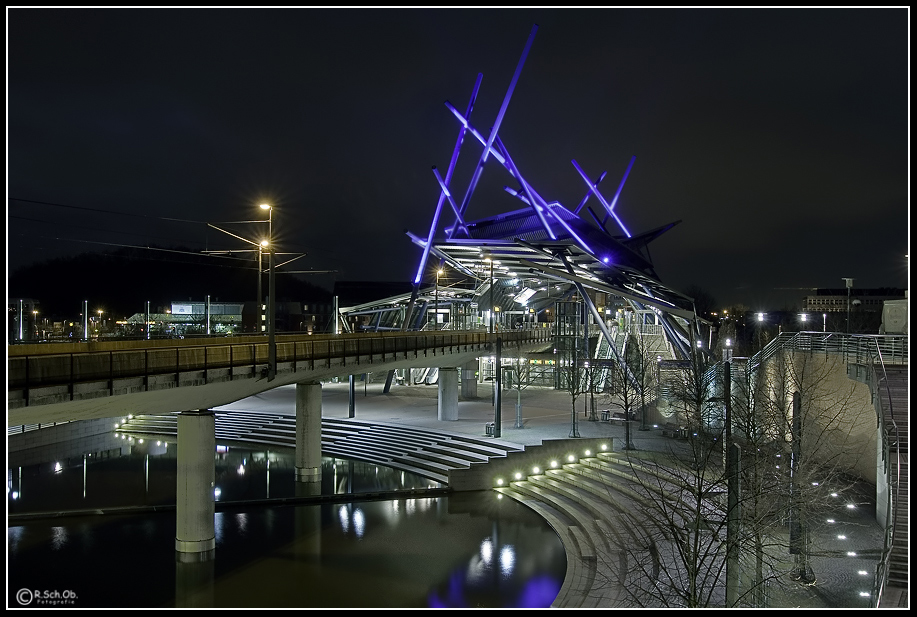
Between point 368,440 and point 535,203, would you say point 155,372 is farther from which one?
point 535,203

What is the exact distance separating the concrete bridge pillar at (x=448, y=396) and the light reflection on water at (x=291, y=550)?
9579 millimetres

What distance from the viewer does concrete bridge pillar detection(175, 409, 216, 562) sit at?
18078mm

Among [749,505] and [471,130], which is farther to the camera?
[471,130]

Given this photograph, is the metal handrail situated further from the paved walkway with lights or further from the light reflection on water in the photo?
the light reflection on water

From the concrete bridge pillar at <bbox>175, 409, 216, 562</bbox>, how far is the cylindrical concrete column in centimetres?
797

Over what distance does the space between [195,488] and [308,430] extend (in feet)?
29.2

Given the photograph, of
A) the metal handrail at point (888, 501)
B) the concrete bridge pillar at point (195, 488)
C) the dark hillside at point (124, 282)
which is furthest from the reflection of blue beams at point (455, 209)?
the metal handrail at point (888, 501)

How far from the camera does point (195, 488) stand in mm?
18438

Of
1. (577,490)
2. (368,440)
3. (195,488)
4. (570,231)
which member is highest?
(570,231)

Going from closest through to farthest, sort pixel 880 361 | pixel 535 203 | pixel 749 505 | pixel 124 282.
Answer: pixel 749 505
pixel 880 361
pixel 535 203
pixel 124 282

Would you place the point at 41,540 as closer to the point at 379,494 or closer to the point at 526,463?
the point at 379,494

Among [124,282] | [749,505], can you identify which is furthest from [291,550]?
[124,282]

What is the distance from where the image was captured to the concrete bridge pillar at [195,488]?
18.1m

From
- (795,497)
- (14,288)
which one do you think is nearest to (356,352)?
(795,497)
